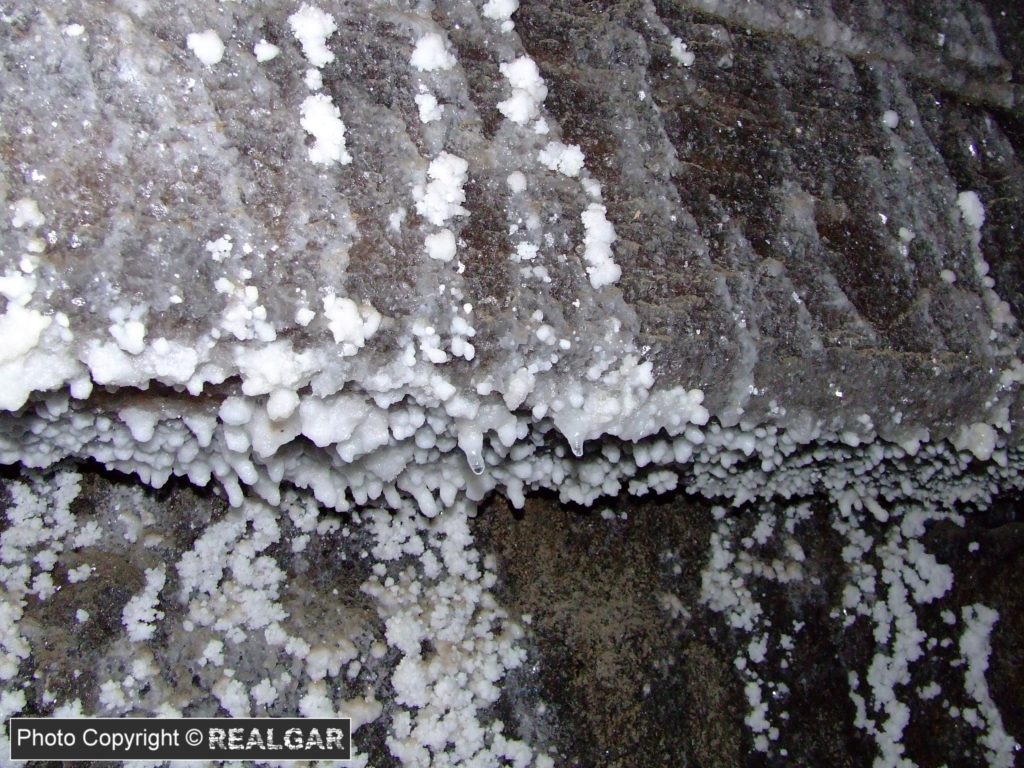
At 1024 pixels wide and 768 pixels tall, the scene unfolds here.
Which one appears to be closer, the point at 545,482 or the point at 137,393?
the point at 137,393

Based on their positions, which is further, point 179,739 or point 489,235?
point 179,739

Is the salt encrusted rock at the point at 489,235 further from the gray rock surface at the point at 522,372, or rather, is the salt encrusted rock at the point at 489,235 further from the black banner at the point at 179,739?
the black banner at the point at 179,739

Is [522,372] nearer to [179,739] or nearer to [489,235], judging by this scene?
[489,235]

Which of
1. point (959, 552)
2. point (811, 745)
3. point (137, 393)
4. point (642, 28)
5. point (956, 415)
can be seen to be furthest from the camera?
point (959, 552)

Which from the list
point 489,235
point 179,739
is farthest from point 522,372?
point 179,739


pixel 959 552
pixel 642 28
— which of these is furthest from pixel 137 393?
pixel 959 552

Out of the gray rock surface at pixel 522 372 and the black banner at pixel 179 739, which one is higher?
the gray rock surface at pixel 522 372

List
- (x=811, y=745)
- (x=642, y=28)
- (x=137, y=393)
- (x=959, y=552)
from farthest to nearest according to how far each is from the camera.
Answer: (x=959, y=552), (x=811, y=745), (x=642, y=28), (x=137, y=393)

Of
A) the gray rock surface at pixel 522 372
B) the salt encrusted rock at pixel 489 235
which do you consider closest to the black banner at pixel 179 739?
the gray rock surface at pixel 522 372

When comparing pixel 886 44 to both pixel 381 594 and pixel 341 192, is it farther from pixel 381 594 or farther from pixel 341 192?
pixel 381 594
